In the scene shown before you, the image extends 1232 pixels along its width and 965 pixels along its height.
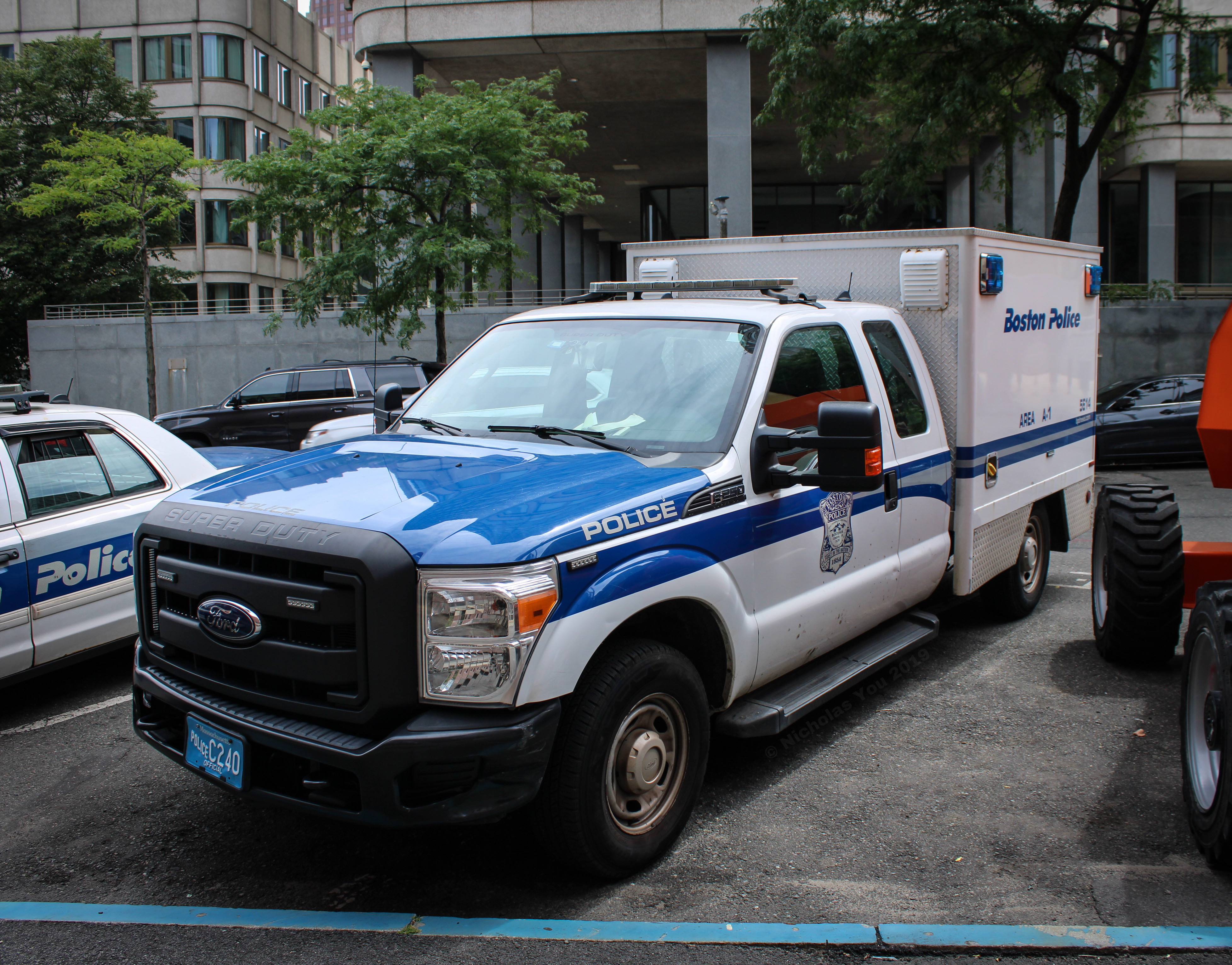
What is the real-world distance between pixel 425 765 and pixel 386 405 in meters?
2.75

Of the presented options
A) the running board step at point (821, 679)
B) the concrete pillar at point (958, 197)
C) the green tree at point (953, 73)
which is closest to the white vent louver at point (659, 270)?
the running board step at point (821, 679)

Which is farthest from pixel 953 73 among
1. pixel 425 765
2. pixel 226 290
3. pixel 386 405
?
pixel 226 290

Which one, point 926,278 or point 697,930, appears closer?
point 697,930

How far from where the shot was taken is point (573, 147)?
20.8 meters

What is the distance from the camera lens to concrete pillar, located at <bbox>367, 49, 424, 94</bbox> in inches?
952

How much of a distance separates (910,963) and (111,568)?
4.47m

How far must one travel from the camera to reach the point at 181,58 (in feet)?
Answer: 149

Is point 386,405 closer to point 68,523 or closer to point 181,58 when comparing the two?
point 68,523

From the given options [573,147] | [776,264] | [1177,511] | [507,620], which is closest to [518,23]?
[573,147]

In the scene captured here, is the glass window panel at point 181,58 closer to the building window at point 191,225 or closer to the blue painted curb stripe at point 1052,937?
the building window at point 191,225

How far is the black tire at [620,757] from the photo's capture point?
3.35 meters

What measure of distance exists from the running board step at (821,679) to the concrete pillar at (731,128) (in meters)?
18.9

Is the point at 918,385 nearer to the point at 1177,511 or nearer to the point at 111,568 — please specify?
the point at 1177,511

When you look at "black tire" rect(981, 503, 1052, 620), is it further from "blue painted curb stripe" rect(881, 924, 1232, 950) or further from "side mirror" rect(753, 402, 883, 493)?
"blue painted curb stripe" rect(881, 924, 1232, 950)
